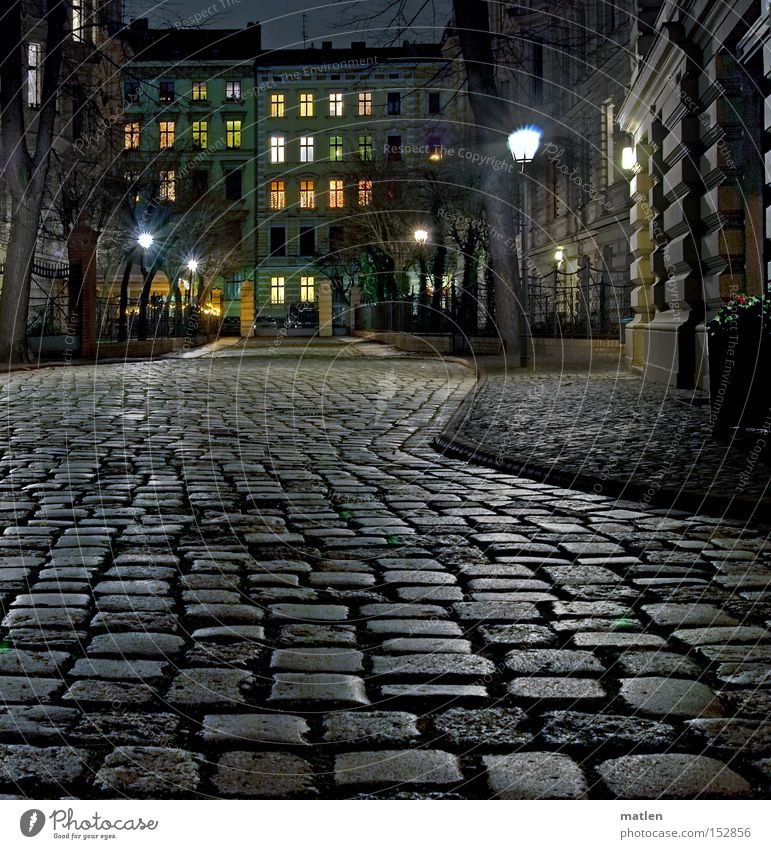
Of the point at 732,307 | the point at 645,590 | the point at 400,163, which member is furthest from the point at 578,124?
the point at 645,590

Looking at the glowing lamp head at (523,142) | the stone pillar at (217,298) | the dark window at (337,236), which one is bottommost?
the stone pillar at (217,298)

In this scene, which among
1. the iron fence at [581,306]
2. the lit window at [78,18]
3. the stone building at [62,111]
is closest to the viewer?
the lit window at [78,18]

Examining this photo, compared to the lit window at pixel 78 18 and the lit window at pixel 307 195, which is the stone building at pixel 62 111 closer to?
the lit window at pixel 78 18

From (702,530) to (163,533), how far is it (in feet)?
9.73

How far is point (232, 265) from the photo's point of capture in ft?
240

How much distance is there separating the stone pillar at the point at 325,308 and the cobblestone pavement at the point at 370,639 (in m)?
57.1

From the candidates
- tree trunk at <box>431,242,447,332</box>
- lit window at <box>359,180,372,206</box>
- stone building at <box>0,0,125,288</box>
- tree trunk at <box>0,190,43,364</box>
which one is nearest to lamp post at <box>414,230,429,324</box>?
tree trunk at <box>431,242,447,332</box>

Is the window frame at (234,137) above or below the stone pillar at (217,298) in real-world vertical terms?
above

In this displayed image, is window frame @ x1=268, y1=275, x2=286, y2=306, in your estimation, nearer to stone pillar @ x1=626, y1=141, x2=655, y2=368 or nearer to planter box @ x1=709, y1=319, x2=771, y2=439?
stone pillar @ x1=626, y1=141, x2=655, y2=368

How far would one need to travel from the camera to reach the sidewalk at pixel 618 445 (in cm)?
786

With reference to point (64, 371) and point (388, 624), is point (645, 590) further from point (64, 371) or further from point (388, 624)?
point (64, 371)

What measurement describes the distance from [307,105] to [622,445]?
70.6 metres

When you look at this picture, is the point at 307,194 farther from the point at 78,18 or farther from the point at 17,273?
the point at 17,273

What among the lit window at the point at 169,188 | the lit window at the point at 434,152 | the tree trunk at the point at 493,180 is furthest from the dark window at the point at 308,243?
the tree trunk at the point at 493,180
